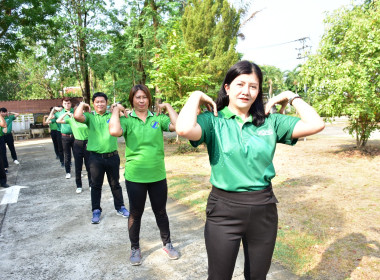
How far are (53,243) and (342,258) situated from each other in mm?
3583

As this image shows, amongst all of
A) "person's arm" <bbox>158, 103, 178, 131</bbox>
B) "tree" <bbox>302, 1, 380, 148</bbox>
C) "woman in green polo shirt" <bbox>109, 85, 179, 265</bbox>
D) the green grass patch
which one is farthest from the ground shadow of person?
"tree" <bbox>302, 1, 380, 148</bbox>

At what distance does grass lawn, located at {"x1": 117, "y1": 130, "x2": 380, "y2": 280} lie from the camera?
3117mm

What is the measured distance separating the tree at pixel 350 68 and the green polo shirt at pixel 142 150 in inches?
261

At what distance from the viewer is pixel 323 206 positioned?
4844mm

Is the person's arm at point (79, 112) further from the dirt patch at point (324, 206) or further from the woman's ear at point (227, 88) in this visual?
the woman's ear at point (227, 88)

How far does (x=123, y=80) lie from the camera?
15.7 meters

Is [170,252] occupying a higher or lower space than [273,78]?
lower

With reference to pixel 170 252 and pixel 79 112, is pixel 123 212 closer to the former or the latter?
pixel 170 252

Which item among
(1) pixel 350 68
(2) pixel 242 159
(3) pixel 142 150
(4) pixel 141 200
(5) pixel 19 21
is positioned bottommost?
(4) pixel 141 200

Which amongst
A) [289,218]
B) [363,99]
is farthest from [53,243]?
[363,99]

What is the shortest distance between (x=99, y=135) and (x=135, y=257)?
195cm

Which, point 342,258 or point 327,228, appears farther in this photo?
point 327,228

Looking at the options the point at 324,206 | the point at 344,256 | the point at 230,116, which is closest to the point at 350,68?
the point at 324,206

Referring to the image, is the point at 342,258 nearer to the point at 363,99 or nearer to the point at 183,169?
the point at 183,169
